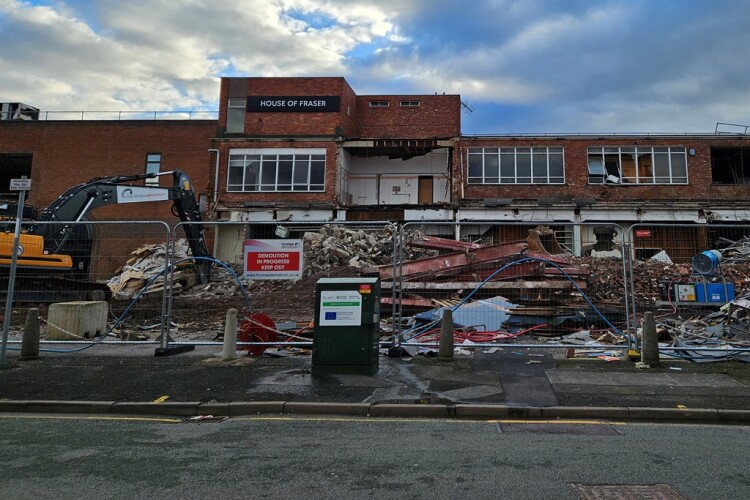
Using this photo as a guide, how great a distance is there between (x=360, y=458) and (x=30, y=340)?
27.0 ft

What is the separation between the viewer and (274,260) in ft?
31.9

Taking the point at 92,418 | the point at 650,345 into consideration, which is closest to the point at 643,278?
the point at 650,345

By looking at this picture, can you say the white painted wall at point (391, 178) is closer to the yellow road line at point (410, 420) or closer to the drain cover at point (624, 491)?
the yellow road line at point (410, 420)

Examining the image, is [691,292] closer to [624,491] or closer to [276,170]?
[624,491]

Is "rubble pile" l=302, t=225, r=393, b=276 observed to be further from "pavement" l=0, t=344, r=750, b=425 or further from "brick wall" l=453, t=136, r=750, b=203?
"pavement" l=0, t=344, r=750, b=425

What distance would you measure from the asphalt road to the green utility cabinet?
75.4 inches

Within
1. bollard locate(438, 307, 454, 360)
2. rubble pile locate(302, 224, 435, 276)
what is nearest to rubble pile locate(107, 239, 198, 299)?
rubble pile locate(302, 224, 435, 276)

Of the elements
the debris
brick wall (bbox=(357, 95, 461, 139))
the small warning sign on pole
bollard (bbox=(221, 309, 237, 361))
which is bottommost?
bollard (bbox=(221, 309, 237, 361))

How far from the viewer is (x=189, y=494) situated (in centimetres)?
410

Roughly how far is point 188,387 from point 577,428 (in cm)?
555

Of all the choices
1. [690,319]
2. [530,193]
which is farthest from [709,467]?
[530,193]

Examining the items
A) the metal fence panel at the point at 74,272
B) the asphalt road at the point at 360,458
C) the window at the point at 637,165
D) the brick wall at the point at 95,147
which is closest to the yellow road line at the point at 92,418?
the asphalt road at the point at 360,458

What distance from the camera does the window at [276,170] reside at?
32.7 metres

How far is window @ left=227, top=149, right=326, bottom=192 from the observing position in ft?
107
